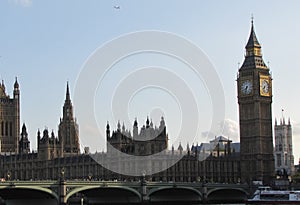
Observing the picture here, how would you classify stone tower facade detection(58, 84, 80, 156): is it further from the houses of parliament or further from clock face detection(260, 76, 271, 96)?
clock face detection(260, 76, 271, 96)

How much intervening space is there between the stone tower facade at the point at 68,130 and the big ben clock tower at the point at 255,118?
41400mm

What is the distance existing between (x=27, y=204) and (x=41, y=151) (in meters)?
48.3

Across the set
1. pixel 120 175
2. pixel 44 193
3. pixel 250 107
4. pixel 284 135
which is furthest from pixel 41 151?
pixel 284 135

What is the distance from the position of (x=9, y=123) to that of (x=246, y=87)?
6893 centimetres

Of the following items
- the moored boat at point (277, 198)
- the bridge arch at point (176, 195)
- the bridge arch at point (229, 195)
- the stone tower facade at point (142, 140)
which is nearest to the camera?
the moored boat at point (277, 198)

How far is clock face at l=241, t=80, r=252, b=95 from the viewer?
12369 centimetres

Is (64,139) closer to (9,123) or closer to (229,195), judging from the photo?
(9,123)

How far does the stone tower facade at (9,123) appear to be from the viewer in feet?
554

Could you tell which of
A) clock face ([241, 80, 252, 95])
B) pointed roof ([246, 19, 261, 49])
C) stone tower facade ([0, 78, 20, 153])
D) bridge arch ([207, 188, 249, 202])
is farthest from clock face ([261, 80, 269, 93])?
stone tower facade ([0, 78, 20, 153])

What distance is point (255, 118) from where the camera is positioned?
123125mm

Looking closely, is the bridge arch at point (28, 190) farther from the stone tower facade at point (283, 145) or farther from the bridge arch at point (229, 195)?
the stone tower facade at point (283, 145)

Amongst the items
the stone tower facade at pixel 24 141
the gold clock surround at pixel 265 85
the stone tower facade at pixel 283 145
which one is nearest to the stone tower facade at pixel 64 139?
the stone tower facade at pixel 24 141

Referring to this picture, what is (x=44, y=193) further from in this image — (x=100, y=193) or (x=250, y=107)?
(x=250, y=107)

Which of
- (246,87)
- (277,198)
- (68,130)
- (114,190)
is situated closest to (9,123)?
(68,130)
